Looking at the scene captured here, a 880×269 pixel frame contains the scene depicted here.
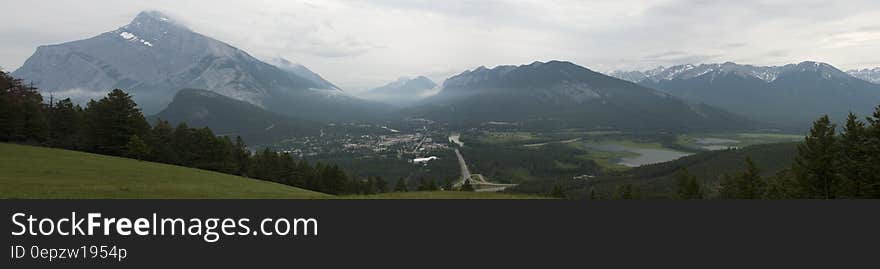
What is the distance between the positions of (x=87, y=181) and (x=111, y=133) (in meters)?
30.6

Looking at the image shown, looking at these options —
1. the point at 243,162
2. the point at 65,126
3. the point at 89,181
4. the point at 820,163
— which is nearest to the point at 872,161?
the point at 820,163

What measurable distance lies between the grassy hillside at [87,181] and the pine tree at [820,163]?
123 feet

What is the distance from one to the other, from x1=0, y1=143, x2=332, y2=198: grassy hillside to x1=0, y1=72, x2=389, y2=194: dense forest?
12.7 m

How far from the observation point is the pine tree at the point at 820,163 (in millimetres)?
31953

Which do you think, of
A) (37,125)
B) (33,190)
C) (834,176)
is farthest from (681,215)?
(37,125)

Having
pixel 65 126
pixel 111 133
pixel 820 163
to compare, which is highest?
pixel 65 126

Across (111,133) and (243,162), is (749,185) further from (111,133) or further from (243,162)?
(111,133)

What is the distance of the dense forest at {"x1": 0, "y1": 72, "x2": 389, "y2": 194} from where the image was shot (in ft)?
151

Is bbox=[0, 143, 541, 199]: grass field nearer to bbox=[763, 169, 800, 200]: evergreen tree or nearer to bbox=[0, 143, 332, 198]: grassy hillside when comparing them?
bbox=[0, 143, 332, 198]: grassy hillside

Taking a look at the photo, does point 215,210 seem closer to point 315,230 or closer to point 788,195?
point 315,230

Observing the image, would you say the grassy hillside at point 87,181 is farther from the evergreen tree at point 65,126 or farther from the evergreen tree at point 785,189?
the evergreen tree at point 785,189

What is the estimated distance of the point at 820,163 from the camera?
3228 cm

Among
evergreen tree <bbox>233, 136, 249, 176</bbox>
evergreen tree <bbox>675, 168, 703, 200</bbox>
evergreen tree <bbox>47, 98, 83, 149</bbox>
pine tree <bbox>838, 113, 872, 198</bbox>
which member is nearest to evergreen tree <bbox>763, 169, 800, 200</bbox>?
pine tree <bbox>838, 113, 872, 198</bbox>

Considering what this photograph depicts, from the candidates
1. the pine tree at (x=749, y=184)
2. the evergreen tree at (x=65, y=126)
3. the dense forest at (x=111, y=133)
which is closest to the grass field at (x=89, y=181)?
the dense forest at (x=111, y=133)
